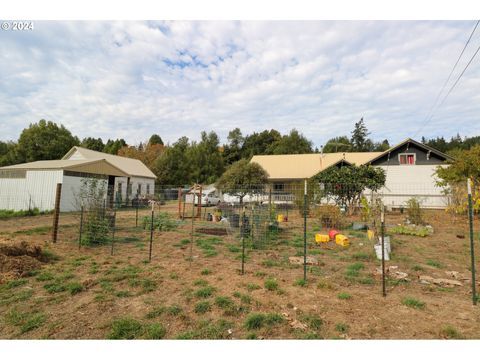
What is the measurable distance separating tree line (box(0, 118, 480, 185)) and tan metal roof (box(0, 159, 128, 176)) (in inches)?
590

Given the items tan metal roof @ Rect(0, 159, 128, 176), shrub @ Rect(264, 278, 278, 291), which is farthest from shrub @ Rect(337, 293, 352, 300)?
tan metal roof @ Rect(0, 159, 128, 176)

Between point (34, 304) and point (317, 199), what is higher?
point (317, 199)

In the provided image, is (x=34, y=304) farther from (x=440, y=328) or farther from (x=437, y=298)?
(x=437, y=298)

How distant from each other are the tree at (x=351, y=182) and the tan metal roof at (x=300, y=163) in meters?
11.3

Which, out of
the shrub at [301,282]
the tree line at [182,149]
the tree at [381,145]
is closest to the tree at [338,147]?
the tree line at [182,149]

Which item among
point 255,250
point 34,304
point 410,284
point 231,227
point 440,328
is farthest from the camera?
point 231,227

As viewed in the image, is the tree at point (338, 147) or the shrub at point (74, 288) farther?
the tree at point (338, 147)

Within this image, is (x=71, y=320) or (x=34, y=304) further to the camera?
(x=34, y=304)

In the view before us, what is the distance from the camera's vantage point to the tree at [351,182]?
55.6 ft

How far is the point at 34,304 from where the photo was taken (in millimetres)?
4047

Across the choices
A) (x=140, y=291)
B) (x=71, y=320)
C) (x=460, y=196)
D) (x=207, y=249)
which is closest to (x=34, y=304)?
(x=71, y=320)

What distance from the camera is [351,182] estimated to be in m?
17.3

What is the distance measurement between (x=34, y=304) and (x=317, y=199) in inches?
584

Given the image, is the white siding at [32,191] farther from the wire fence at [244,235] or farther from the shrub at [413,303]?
the shrub at [413,303]
